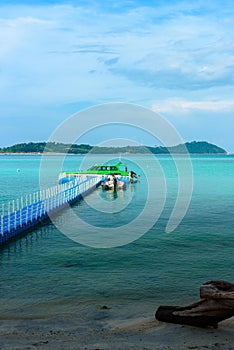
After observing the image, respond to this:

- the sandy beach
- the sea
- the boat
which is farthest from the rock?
the boat

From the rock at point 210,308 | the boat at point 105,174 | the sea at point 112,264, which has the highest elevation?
the boat at point 105,174

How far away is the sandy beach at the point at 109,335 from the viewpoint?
30.5 ft

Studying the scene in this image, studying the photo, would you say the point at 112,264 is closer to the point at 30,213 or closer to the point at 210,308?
the point at 210,308

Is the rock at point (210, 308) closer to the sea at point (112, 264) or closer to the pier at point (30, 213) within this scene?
the sea at point (112, 264)

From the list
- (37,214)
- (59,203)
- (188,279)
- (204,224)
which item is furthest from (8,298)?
(59,203)

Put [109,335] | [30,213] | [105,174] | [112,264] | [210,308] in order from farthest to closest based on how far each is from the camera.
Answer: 1. [105,174]
2. [30,213]
3. [112,264]
4. [109,335]
5. [210,308]

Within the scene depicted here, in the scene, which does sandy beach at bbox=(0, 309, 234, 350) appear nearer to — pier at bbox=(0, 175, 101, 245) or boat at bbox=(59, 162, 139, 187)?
pier at bbox=(0, 175, 101, 245)

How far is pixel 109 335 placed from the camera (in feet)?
34.3

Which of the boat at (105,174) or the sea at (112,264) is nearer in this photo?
the sea at (112,264)

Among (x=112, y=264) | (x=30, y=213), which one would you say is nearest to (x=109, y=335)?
(x=112, y=264)

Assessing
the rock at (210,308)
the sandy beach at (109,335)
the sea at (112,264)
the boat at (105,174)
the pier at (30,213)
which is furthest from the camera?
the boat at (105,174)

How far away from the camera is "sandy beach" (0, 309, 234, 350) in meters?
9.30

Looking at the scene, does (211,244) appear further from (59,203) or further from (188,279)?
(59,203)

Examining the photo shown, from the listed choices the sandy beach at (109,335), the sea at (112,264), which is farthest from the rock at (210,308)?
the sea at (112,264)
